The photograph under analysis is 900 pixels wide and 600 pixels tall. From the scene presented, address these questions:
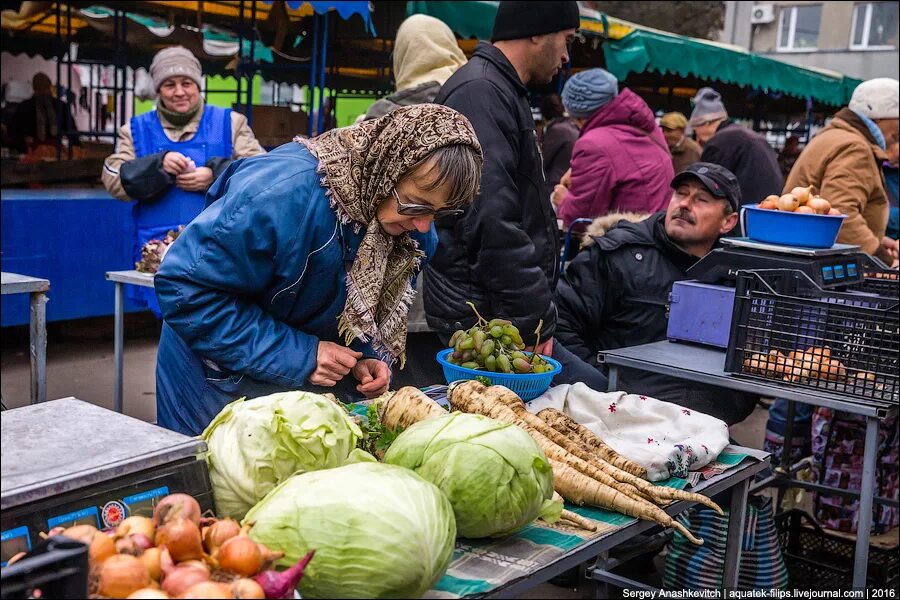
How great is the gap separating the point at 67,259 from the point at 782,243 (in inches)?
217

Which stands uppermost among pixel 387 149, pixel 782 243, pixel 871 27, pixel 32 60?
pixel 871 27

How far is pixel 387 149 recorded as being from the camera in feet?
7.20

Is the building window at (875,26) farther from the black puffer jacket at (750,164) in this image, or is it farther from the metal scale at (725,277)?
the metal scale at (725,277)

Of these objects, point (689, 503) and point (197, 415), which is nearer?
point (689, 503)

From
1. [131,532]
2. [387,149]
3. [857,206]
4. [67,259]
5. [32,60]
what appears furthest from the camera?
[32,60]

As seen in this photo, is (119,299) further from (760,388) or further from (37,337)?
(760,388)

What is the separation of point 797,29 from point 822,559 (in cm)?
2739

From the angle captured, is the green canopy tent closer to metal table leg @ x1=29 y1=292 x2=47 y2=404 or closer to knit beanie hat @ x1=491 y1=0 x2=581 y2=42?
knit beanie hat @ x1=491 y1=0 x2=581 y2=42

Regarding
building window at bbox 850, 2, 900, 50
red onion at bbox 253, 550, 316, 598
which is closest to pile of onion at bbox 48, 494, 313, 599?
red onion at bbox 253, 550, 316, 598

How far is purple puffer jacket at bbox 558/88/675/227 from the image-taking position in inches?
209

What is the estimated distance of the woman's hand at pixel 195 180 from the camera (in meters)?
4.90

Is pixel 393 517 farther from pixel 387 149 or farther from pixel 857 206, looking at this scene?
pixel 857 206

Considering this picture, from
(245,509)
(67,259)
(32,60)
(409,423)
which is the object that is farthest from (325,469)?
(32,60)

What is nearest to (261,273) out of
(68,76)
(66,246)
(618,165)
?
(618,165)
